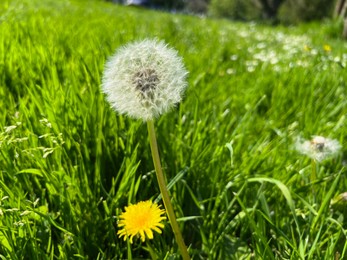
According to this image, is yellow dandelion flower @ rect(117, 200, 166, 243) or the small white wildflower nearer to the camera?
yellow dandelion flower @ rect(117, 200, 166, 243)

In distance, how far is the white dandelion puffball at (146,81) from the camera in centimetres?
94

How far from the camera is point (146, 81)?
962 mm

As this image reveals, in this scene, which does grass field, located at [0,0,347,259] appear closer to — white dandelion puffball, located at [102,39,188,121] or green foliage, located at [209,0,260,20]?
white dandelion puffball, located at [102,39,188,121]

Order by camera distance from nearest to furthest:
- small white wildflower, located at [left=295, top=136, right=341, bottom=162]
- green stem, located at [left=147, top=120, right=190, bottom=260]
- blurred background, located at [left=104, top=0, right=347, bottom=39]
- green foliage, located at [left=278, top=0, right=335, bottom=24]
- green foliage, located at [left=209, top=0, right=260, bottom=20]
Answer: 1. green stem, located at [left=147, top=120, right=190, bottom=260]
2. small white wildflower, located at [left=295, top=136, right=341, bottom=162]
3. green foliage, located at [left=278, top=0, right=335, bottom=24]
4. blurred background, located at [left=104, top=0, right=347, bottom=39]
5. green foliage, located at [left=209, top=0, right=260, bottom=20]

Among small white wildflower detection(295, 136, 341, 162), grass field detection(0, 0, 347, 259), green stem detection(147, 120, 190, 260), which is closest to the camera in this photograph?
green stem detection(147, 120, 190, 260)

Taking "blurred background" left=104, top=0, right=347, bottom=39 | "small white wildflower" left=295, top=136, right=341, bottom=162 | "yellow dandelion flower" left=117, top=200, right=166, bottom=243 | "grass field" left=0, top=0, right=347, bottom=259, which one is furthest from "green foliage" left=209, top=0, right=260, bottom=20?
"yellow dandelion flower" left=117, top=200, right=166, bottom=243

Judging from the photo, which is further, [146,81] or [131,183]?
[131,183]

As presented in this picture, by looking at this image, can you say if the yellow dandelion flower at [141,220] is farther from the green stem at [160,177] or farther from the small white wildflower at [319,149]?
the small white wildflower at [319,149]

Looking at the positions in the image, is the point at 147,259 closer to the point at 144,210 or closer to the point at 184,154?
the point at 144,210

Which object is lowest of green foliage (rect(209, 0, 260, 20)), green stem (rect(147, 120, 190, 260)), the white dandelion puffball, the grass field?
the grass field

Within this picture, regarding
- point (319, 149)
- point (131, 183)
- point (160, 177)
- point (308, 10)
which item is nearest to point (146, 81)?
point (160, 177)

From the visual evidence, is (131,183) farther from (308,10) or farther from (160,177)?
(308,10)

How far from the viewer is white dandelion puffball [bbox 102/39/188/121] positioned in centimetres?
94

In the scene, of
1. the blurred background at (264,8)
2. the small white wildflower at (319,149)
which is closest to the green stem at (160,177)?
the small white wildflower at (319,149)
